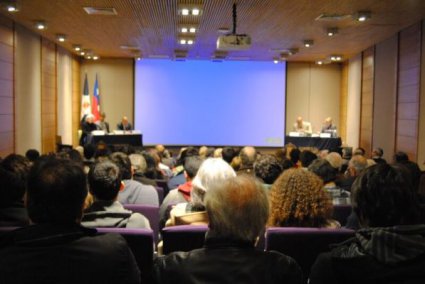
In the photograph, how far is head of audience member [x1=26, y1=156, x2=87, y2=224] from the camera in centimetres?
181

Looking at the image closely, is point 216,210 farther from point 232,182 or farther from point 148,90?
point 148,90

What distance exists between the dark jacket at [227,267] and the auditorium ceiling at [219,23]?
626 centimetres

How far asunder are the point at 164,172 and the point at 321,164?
3.04 meters

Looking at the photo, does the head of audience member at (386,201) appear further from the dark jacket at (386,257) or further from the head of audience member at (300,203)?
the head of audience member at (300,203)

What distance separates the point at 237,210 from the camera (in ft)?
6.31

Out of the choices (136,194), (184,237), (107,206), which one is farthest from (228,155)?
(184,237)

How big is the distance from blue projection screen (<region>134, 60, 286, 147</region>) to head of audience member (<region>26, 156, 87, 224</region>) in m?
14.2

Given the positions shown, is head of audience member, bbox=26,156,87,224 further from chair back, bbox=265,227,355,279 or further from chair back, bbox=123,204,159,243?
chair back, bbox=123,204,159,243

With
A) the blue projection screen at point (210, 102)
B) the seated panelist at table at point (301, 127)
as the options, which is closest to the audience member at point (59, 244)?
the seated panelist at table at point (301, 127)

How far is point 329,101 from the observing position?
16.5 metres

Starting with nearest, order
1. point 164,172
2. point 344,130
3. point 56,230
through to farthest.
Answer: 1. point 56,230
2. point 164,172
3. point 344,130

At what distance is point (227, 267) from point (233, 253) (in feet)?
0.19

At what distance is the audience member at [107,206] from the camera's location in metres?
2.79

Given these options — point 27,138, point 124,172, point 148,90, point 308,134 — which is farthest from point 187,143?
point 124,172
